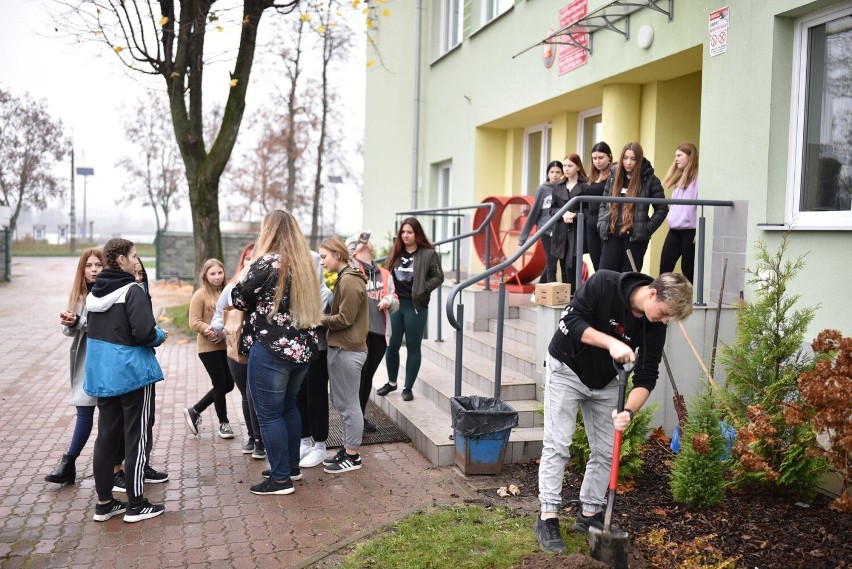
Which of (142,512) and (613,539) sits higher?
(613,539)

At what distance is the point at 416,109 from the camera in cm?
1542

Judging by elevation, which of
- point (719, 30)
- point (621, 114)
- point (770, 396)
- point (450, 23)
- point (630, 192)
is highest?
point (450, 23)

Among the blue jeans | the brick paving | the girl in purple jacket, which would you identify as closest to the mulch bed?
the brick paving

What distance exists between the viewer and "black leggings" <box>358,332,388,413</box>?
6762mm

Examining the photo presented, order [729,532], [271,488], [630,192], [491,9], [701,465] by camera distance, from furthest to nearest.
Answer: [491,9] < [630,192] < [271,488] < [701,465] < [729,532]

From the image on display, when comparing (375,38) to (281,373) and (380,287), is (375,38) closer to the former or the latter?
(380,287)

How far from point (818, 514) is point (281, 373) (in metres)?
3.42

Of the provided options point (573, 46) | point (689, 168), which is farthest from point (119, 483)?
point (573, 46)

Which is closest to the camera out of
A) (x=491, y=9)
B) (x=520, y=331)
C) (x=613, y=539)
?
(x=613, y=539)

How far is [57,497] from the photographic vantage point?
5.41 m

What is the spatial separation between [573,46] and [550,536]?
21.7 ft

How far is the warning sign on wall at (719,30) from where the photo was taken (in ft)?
22.3

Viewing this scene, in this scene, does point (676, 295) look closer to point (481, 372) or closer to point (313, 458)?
point (313, 458)

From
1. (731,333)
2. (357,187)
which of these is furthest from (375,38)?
(357,187)
